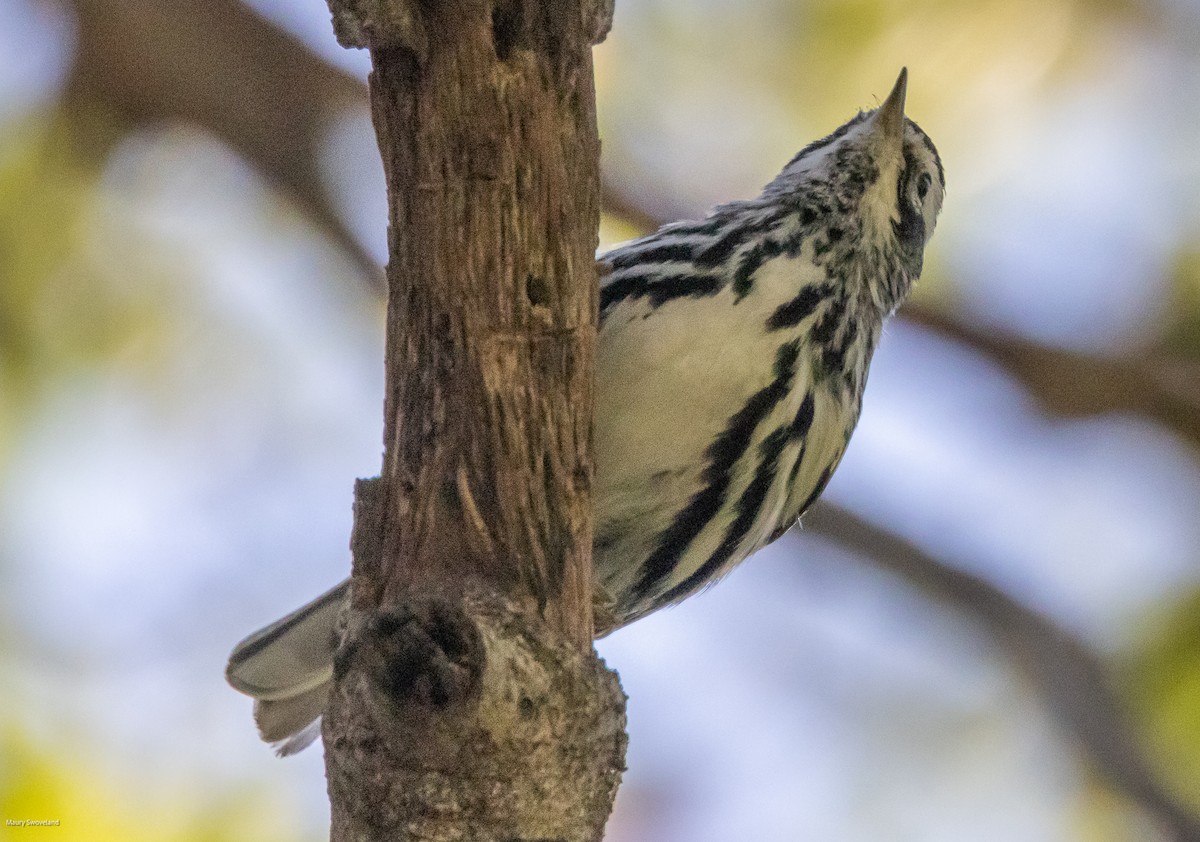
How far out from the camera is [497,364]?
213cm

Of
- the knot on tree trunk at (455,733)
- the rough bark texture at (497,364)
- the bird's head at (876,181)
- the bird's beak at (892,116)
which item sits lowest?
the knot on tree trunk at (455,733)

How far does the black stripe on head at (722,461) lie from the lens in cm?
277

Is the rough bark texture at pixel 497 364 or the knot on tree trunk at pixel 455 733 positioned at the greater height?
the rough bark texture at pixel 497 364

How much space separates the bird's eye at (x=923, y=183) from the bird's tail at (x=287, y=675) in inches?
62.3

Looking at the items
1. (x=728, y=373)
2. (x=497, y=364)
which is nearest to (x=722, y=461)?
(x=728, y=373)

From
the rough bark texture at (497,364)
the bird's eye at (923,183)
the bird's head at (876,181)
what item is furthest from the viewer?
the bird's eye at (923,183)

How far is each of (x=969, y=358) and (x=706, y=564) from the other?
1853mm

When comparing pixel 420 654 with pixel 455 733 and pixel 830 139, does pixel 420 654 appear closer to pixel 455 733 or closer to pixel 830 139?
pixel 455 733

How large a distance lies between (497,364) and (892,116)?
151 centimetres

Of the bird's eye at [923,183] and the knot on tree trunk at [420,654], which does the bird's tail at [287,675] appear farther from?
the bird's eye at [923,183]

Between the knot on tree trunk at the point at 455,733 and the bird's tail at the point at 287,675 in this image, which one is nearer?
the knot on tree trunk at the point at 455,733

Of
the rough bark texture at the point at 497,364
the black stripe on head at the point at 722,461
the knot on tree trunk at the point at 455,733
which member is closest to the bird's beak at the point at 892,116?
the black stripe on head at the point at 722,461

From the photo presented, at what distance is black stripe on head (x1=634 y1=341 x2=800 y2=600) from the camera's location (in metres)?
2.77

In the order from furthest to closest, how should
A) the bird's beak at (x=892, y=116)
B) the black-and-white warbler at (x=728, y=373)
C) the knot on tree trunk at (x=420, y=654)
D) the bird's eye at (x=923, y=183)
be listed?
the bird's eye at (x=923, y=183) < the bird's beak at (x=892, y=116) < the black-and-white warbler at (x=728, y=373) < the knot on tree trunk at (x=420, y=654)
